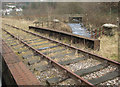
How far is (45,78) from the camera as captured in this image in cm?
408

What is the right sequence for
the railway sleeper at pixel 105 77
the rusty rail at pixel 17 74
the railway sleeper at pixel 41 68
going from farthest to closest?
the railway sleeper at pixel 41 68 → the railway sleeper at pixel 105 77 → the rusty rail at pixel 17 74

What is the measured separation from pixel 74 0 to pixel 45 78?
21657mm

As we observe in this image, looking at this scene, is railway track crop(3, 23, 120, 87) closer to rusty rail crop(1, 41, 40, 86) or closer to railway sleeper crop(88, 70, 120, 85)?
railway sleeper crop(88, 70, 120, 85)

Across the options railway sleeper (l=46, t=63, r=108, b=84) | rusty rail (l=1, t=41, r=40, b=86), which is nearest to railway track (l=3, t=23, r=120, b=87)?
railway sleeper (l=46, t=63, r=108, b=84)

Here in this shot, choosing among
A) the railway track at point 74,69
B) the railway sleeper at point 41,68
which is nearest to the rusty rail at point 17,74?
the railway track at point 74,69

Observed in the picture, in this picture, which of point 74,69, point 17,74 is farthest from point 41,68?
point 17,74

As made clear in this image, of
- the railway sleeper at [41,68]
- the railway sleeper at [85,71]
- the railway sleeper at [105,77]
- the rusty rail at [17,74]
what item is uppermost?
the rusty rail at [17,74]

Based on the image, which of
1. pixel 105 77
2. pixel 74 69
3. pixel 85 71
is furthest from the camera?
pixel 74 69

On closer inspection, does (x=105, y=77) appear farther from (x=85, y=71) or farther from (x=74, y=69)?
(x=74, y=69)

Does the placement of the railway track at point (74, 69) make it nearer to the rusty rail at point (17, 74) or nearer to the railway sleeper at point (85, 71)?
the railway sleeper at point (85, 71)

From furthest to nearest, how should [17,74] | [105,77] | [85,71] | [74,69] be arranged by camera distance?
[74,69] → [85,71] → [105,77] → [17,74]

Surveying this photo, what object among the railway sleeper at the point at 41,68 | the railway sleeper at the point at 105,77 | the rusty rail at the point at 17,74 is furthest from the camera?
the railway sleeper at the point at 41,68

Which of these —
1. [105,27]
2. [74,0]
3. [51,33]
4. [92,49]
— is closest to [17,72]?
[92,49]

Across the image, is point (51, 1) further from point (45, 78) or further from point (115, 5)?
point (45, 78)
